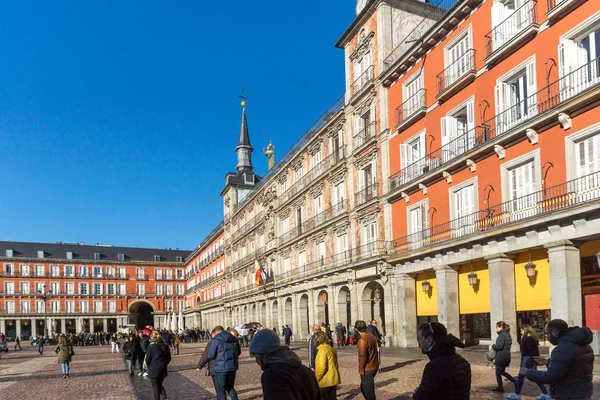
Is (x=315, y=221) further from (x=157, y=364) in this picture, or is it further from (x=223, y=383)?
(x=223, y=383)

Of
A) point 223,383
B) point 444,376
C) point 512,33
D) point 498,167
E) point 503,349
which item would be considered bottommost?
point 223,383

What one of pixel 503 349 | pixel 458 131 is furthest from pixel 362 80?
pixel 503 349

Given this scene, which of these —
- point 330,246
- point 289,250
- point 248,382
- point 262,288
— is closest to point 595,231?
point 248,382

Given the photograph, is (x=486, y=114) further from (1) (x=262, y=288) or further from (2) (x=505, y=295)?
(1) (x=262, y=288)

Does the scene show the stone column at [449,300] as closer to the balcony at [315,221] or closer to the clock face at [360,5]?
the balcony at [315,221]

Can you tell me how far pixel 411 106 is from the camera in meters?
26.8

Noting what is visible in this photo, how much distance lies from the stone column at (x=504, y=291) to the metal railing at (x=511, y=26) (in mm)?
7209

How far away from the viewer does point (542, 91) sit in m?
18.4

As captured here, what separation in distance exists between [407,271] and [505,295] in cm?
689

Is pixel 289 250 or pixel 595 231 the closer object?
pixel 595 231

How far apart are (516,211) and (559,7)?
6.25 m

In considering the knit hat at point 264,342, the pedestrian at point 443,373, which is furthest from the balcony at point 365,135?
the knit hat at point 264,342

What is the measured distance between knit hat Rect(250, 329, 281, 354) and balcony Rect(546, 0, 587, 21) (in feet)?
54.5

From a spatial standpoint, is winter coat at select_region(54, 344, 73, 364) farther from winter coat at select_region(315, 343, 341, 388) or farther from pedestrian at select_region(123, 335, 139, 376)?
winter coat at select_region(315, 343, 341, 388)
